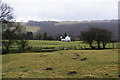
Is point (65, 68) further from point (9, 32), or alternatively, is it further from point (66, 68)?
point (9, 32)

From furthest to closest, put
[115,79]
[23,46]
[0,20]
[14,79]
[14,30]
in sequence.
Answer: [23,46] → [14,30] → [0,20] → [14,79] → [115,79]

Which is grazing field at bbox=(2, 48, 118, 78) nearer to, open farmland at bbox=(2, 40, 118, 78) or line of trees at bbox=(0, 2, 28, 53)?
open farmland at bbox=(2, 40, 118, 78)

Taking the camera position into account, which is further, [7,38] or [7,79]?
[7,38]

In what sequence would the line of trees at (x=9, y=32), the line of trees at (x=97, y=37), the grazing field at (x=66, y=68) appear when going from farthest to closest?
the line of trees at (x=97, y=37), the line of trees at (x=9, y=32), the grazing field at (x=66, y=68)

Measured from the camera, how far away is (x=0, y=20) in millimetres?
39156

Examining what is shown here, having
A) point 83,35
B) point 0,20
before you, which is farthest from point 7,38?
point 83,35

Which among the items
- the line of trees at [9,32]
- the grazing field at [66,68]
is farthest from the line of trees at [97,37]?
the grazing field at [66,68]

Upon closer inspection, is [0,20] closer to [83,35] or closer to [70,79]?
[83,35]

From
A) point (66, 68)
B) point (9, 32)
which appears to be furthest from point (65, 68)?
point (9, 32)

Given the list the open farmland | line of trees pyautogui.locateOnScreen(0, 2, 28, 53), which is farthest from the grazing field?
line of trees pyautogui.locateOnScreen(0, 2, 28, 53)

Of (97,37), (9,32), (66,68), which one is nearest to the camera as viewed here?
(66,68)

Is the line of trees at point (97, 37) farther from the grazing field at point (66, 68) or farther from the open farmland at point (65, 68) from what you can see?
the grazing field at point (66, 68)

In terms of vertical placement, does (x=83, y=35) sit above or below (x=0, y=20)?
below

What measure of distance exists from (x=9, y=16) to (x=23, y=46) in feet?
28.4
